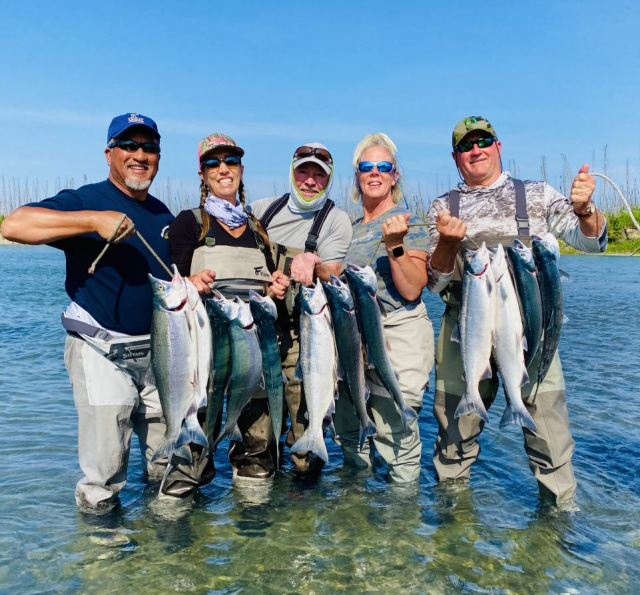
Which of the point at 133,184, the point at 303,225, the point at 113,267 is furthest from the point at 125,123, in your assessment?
the point at 303,225

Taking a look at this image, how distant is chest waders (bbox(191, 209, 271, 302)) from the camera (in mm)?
4949

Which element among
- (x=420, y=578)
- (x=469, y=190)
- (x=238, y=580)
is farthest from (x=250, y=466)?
(x=469, y=190)

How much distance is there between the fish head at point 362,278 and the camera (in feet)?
15.5

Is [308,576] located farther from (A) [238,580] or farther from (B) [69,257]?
(B) [69,257]

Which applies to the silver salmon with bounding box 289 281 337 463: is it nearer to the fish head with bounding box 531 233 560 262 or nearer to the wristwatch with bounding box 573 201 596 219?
the fish head with bounding box 531 233 560 262

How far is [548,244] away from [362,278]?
5.02ft

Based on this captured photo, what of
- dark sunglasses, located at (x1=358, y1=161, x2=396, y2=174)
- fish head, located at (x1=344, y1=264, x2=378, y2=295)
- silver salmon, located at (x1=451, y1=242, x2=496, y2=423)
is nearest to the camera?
silver salmon, located at (x1=451, y1=242, x2=496, y2=423)

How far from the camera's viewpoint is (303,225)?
558 cm

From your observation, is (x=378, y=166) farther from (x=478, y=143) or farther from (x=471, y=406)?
(x=471, y=406)

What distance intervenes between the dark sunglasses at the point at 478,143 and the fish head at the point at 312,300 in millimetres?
1824

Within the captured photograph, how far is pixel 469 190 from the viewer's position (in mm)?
5184

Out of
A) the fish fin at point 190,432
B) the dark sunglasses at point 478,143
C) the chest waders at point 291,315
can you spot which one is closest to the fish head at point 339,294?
the chest waders at point 291,315

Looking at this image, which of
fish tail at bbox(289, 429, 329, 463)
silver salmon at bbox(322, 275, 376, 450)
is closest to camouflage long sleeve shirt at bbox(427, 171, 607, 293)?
silver salmon at bbox(322, 275, 376, 450)

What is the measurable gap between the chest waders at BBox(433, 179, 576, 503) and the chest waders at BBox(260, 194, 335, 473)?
1324mm
